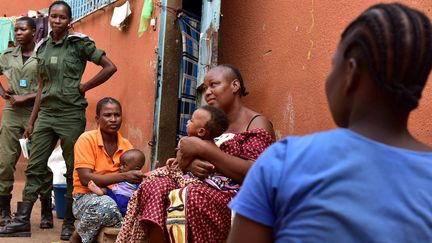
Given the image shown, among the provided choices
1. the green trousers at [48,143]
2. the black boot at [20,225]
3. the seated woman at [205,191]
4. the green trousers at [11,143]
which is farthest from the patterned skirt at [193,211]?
the green trousers at [11,143]

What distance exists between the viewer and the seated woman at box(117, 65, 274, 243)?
320 centimetres

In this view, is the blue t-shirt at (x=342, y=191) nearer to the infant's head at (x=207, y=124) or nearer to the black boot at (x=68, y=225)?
the infant's head at (x=207, y=124)

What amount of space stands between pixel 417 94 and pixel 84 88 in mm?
4218

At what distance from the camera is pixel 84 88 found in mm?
5215

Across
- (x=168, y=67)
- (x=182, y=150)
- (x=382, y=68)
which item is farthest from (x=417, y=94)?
(x=168, y=67)

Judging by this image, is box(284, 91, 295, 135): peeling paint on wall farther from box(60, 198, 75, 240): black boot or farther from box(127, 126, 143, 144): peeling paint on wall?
box(60, 198, 75, 240): black boot

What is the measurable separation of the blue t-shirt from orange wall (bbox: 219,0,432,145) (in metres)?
1.93

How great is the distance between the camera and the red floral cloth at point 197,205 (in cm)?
319

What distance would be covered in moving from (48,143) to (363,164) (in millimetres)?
4267

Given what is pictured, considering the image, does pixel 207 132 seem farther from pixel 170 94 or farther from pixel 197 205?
pixel 170 94

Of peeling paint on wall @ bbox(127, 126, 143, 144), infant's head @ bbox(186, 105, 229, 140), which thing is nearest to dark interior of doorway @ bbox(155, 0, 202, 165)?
peeling paint on wall @ bbox(127, 126, 143, 144)

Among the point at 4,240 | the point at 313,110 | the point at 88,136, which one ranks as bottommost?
the point at 4,240

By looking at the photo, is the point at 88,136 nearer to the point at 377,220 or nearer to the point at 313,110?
the point at 313,110

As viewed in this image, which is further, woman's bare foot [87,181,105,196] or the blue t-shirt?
woman's bare foot [87,181,105,196]
